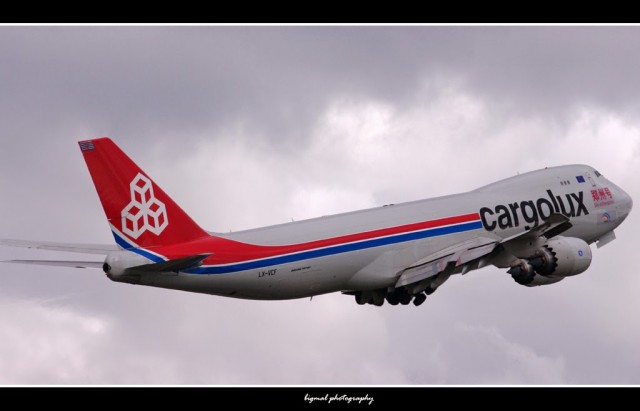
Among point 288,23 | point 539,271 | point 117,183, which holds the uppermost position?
point 288,23

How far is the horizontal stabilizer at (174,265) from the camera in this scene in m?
50.8

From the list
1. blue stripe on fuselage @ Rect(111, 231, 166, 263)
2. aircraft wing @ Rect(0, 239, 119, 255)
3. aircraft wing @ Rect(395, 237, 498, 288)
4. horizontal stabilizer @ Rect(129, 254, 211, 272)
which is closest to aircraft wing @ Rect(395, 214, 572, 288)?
aircraft wing @ Rect(395, 237, 498, 288)

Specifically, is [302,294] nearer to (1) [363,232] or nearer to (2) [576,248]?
(1) [363,232]

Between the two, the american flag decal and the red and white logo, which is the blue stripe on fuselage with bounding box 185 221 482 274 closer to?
the red and white logo

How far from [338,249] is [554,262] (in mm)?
9605

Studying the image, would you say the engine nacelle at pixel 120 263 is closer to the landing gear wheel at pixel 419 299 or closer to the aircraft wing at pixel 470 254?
the aircraft wing at pixel 470 254

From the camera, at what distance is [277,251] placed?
54375mm

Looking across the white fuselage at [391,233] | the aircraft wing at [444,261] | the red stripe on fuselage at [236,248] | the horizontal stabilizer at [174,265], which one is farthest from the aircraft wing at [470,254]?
the horizontal stabilizer at [174,265]

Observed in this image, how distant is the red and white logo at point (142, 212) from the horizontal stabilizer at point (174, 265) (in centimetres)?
122

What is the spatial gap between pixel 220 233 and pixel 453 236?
A: 11.2m

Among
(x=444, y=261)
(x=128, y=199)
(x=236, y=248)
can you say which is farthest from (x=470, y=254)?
(x=128, y=199)

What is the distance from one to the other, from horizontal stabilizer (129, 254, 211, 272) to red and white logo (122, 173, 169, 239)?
4.01ft

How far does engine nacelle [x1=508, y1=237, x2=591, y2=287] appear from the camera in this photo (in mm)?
58344

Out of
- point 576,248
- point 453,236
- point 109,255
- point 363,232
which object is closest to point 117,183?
point 109,255
